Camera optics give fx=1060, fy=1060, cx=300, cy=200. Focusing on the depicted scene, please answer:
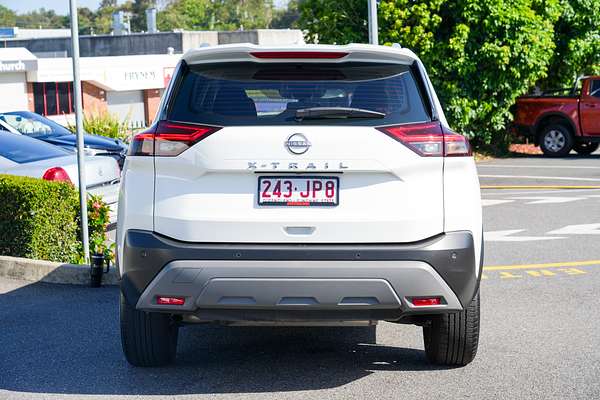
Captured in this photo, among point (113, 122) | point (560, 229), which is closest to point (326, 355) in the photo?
point (560, 229)

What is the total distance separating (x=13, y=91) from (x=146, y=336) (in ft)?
145

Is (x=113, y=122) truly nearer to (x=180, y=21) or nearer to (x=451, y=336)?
(x=451, y=336)

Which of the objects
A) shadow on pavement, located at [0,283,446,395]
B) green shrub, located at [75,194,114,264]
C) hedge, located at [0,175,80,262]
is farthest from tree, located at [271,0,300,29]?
shadow on pavement, located at [0,283,446,395]

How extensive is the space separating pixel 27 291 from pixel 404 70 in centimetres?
445

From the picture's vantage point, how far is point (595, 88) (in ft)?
74.4

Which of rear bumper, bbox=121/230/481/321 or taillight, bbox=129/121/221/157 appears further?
taillight, bbox=129/121/221/157

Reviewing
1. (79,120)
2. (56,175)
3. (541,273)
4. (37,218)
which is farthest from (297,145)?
(56,175)

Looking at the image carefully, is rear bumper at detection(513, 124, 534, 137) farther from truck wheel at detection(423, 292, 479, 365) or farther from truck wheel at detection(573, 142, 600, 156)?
truck wheel at detection(423, 292, 479, 365)

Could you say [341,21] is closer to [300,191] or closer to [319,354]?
[319,354]

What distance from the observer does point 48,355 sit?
6488 mm

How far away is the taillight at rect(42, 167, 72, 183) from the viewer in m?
11.0

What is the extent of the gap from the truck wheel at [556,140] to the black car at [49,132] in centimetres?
1010

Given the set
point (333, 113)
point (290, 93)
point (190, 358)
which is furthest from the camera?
point (190, 358)

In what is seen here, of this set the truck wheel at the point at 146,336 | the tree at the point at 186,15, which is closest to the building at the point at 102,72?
the truck wheel at the point at 146,336
